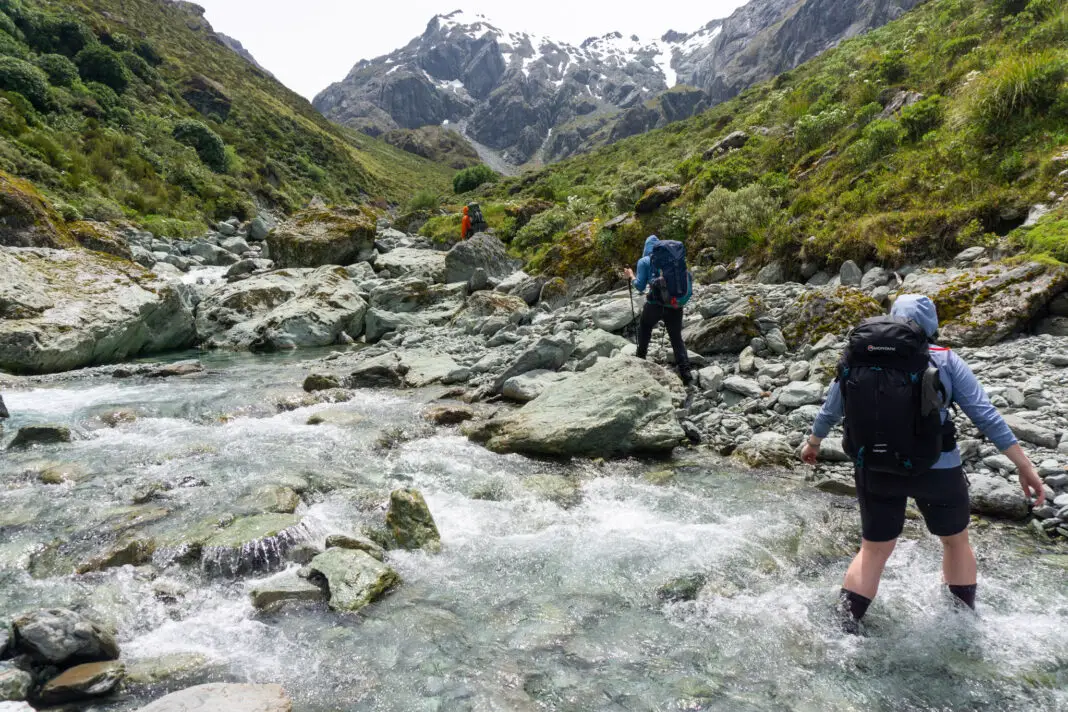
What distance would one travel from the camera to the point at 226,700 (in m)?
3.15

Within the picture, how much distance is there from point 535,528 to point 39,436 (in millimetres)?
7323

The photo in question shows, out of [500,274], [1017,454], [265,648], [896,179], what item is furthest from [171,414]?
[896,179]

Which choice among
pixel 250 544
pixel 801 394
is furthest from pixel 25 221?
pixel 801 394

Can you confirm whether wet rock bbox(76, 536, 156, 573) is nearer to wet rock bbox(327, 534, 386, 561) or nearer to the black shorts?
wet rock bbox(327, 534, 386, 561)

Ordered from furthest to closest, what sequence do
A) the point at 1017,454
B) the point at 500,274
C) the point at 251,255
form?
the point at 251,255 < the point at 500,274 < the point at 1017,454

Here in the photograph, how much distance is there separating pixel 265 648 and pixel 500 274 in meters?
18.0

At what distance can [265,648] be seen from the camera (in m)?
3.91

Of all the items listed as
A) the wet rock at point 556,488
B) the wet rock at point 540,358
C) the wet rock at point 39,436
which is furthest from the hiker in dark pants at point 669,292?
the wet rock at point 39,436

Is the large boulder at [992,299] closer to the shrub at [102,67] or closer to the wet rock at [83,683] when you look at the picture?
the wet rock at [83,683]

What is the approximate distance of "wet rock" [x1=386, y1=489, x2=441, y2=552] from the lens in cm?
540

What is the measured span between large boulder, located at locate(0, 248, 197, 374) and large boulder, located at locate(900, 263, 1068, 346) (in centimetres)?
1698

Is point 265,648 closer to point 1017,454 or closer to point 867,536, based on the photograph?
point 867,536

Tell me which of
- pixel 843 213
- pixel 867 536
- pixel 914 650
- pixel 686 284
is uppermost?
pixel 843 213

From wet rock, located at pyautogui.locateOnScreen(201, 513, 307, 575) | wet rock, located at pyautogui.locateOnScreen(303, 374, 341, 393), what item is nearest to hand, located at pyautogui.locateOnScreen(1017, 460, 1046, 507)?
wet rock, located at pyautogui.locateOnScreen(201, 513, 307, 575)
